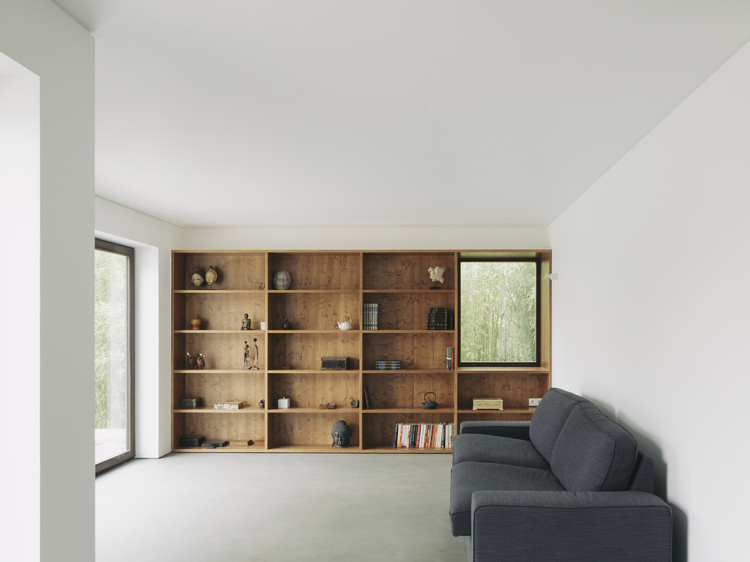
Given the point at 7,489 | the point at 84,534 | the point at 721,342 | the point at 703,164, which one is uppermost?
the point at 703,164

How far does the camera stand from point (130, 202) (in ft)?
16.8

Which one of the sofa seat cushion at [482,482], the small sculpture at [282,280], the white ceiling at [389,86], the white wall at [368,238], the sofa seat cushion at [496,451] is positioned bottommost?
the sofa seat cushion at [496,451]

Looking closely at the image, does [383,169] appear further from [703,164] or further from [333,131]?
[703,164]

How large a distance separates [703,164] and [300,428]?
209 inches

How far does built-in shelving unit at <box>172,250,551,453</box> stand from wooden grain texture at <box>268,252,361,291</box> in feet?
0.04

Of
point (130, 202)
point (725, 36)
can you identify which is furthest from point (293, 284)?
point (725, 36)

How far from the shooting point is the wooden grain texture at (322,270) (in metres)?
6.70

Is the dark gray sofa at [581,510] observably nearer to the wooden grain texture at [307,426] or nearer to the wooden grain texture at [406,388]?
the wooden grain texture at [406,388]

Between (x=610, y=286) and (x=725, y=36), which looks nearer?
(x=725, y=36)

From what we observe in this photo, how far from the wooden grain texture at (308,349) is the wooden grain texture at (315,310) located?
4.8 inches

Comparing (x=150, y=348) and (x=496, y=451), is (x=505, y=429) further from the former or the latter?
(x=150, y=348)

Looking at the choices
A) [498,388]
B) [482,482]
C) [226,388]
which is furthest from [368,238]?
[482,482]

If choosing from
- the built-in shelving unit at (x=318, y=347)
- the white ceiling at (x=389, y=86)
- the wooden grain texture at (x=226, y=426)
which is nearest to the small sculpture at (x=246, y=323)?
the built-in shelving unit at (x=318, y=347)

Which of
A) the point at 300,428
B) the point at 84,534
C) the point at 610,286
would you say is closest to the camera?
the point at 84,534
